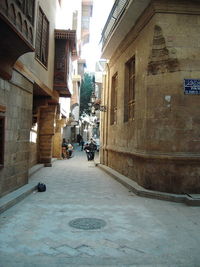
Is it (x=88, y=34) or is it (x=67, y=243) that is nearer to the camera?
(x=67, y=243)

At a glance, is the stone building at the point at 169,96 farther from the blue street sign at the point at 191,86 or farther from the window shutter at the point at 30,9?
the window shutter at the point at 30,9

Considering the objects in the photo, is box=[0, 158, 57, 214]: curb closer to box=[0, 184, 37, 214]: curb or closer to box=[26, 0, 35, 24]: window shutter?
box=[0, 184, 37, 214]: curb

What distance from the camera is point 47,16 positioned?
1151 centimetres

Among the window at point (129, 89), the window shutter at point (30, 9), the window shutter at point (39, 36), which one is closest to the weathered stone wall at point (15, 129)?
the window shutter at point (30, 9)

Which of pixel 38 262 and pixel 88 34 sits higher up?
pixel 88 34

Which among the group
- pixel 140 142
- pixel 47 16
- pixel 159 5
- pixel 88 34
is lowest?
pixel 140 142

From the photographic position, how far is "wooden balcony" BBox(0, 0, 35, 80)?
5383 millimetres

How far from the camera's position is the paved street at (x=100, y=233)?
13.0 ft

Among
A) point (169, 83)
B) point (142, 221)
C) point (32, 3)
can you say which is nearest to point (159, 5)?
point (169, 83)

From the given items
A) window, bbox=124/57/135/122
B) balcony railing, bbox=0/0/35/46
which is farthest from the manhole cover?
window, bbox=124/57/135/122

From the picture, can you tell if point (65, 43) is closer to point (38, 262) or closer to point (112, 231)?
point (112, 231)

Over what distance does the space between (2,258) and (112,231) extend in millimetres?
1867

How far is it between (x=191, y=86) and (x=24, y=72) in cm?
425

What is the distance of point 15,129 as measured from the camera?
772 cm
